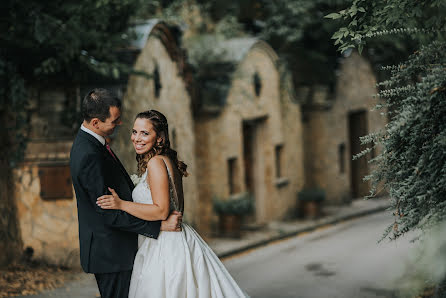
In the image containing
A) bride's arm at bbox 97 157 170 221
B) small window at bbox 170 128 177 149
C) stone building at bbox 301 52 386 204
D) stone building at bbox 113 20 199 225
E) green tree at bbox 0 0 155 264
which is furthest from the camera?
stone building at bbox 301 52 386 204

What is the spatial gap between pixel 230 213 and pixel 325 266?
3.38m

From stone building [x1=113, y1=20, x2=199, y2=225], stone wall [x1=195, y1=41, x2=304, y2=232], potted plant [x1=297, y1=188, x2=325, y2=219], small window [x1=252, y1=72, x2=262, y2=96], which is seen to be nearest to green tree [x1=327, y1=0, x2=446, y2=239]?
stone building [x1=113, y1=20, x2=199, y2=225]

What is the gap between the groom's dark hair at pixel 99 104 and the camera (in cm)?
426

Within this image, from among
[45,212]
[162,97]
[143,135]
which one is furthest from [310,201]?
[143,135]

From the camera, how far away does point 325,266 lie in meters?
9.95

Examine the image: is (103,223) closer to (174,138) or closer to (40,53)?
(40,53)

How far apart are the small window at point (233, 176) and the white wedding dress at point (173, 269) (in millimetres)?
9598

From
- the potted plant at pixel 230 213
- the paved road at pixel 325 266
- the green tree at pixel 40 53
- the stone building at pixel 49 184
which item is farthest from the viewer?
the potted plant at pixel 230 213

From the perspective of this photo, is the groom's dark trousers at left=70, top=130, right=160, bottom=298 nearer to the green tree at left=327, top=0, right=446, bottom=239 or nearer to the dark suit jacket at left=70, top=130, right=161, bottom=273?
the dark suit jacket at left=70, top=130, right=161, bottom=273

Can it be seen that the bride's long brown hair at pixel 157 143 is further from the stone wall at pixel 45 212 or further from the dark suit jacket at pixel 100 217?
the stone wall at pixel 45 212

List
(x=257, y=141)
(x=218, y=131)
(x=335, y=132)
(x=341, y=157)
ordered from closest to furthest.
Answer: (x=218, y=131)
(x=257, y=141)
(x=335, y=132)
(x=341, y=157)

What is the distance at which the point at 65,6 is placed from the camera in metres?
8.20

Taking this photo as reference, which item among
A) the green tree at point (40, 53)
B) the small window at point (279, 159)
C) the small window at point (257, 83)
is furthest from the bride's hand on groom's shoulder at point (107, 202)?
the small window at point (279, 159)

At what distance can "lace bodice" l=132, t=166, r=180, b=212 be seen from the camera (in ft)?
14.4
